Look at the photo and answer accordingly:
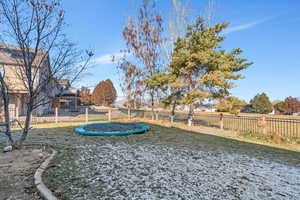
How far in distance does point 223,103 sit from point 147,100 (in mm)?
7063

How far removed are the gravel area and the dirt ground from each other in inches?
25.9

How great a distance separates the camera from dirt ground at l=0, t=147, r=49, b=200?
2.05 m

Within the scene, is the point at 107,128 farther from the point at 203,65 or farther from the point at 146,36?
the point at 146,36

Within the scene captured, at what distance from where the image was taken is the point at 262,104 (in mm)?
34312

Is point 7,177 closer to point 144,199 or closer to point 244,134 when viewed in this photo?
point 144,199

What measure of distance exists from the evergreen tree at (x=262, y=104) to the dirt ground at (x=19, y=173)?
41.9 meters

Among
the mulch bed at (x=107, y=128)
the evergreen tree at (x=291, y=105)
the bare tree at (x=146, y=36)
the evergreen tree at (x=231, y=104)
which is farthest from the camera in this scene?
the evergreen tree at (x=291, y=105)

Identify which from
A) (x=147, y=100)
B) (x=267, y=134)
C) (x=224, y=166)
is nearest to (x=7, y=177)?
(x=224, y=166)

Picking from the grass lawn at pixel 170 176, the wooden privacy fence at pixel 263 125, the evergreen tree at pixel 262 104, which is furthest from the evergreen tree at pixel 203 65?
the evergreen tree at pixel 262 104

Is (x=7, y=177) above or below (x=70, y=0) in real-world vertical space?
below

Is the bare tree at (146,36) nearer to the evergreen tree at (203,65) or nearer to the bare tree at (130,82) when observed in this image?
the bare tree at (130,82)

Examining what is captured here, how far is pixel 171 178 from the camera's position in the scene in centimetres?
265

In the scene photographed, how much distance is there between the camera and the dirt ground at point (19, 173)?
6.73 feet

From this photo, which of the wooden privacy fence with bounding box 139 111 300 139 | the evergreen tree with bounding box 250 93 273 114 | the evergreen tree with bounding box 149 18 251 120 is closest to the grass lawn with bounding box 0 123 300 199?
the wooden privacy fence with bounding box 139 111 300 139
